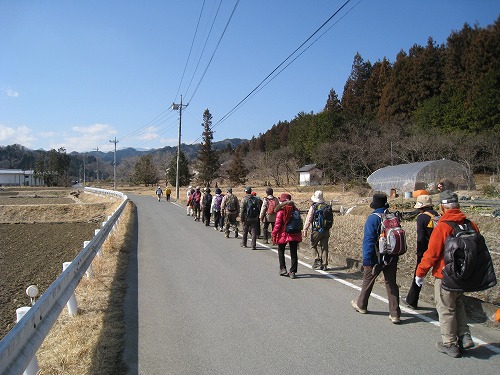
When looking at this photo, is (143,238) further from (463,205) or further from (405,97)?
(405,97)

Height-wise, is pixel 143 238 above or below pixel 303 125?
below

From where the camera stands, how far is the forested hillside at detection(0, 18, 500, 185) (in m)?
37.4

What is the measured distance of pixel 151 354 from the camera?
4.41 meters

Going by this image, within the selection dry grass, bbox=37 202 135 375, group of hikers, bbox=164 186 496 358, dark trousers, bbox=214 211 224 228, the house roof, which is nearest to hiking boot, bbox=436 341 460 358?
group of hikers, bbox=164 186 496 358

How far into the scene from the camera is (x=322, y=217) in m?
8.29

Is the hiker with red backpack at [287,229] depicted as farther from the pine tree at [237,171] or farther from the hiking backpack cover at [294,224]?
the pine tree at [237,171]

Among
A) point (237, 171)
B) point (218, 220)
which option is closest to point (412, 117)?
point (237, 171)

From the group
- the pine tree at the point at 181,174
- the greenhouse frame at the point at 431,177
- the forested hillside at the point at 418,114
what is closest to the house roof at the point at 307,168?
the forested hillside at the point at 418,114

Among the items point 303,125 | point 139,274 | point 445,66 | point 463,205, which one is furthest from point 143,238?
point 303,125

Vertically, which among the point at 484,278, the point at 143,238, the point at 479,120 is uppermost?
the point at 479,120

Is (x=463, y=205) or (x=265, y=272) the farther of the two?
(x=463, y=205)

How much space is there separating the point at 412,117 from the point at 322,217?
44249mm

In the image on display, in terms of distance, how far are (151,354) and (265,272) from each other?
13.9 feet

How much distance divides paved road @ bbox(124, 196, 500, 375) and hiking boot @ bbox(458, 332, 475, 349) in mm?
88
